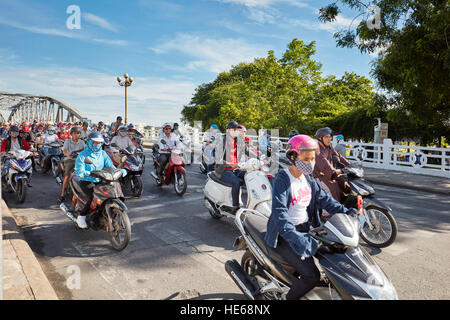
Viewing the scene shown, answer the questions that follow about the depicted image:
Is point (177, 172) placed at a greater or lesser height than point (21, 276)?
greater

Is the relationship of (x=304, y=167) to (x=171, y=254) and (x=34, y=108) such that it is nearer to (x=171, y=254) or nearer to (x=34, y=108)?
(x=171, y=254)

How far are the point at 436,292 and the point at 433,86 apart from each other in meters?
10.6

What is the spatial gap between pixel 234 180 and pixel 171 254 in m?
1.80

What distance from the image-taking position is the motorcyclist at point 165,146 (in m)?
9.12

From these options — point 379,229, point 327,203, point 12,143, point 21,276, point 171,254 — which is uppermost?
point 12,143

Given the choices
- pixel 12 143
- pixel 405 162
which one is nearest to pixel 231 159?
pixel 12 143

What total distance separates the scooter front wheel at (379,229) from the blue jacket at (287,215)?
2294mm

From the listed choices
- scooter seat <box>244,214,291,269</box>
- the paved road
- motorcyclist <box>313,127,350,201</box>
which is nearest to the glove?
scooter seat <box>244,214,291,269</box>

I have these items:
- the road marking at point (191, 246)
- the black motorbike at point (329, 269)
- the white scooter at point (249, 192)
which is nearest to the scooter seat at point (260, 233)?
the black motorbike at point (329, 269)

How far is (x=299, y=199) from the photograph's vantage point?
2.89 meters
